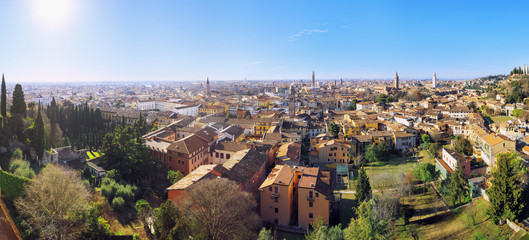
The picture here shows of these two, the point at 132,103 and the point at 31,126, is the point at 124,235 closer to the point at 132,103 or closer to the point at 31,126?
the point at 31,126

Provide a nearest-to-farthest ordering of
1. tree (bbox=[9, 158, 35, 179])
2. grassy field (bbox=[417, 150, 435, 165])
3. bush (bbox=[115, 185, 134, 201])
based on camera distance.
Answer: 1. tree (bbox=[9, 158, 35, 179])
2. bush (bbox=[115, 185, 134, 201])
3. grassy field (bbox=[417, 150, 435, 165])

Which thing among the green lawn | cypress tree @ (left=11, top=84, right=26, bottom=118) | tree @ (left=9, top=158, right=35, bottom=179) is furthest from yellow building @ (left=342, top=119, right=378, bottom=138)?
cypress tree @ (left=11, top=84, right=26, bottom=118)

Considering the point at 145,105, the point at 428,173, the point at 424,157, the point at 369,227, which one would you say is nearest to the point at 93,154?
the point at 369,227

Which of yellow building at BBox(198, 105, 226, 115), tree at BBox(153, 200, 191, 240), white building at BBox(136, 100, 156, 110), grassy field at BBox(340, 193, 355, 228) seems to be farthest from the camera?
white building at BBox(136, 100, 156, 110)

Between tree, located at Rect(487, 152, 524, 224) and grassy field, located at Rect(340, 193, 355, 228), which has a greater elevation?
tree, located at Rect(487, 152, 524, 224)

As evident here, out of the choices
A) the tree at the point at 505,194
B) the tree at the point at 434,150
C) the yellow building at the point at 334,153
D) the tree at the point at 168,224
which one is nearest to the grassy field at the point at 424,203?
the tree at the point at 505,194

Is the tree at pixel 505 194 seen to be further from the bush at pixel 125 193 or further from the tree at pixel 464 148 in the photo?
the bush at pixel 125 193

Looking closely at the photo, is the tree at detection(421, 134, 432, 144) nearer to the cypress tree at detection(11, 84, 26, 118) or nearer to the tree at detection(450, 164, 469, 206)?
the tree at detection(450, 164, 469, 206)
